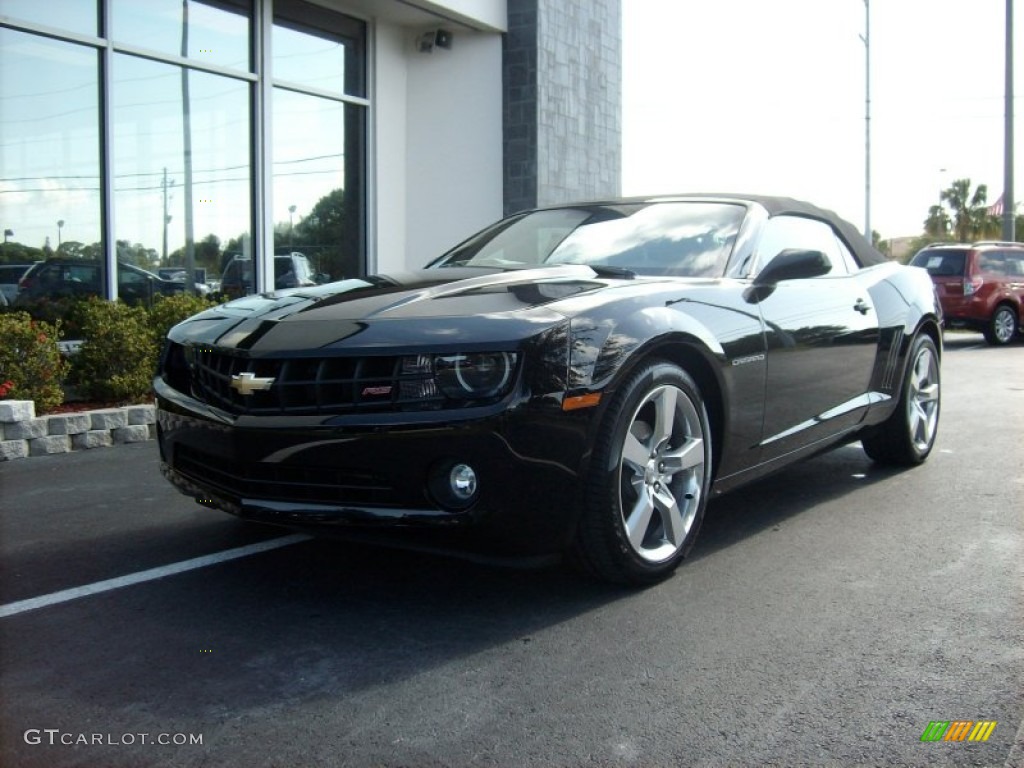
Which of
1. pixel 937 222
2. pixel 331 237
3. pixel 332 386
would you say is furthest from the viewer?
pixel 937 222

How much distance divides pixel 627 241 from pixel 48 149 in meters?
6.81

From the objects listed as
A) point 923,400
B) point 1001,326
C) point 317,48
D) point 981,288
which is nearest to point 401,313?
point 923,400

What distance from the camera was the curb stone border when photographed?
6.43 metres

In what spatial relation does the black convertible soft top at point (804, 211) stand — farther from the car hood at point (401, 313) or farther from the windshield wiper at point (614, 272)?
the car hood at point (401, 313)

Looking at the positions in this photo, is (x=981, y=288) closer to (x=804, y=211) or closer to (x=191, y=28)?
(x=191, y=28)

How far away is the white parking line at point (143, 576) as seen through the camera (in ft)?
11.7

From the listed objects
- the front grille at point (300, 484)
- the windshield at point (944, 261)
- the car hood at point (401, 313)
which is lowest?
the front grille at point (300, 484)

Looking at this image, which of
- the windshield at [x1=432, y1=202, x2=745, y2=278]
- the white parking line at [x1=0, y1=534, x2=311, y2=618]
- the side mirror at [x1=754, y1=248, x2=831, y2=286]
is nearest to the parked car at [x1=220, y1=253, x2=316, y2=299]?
the windshield at [x1=432, y1=202, x2=745, y2=278]

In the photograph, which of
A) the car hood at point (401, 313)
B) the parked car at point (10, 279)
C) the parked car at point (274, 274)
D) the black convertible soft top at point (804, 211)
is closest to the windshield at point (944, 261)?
the parked car at point (274, 274)

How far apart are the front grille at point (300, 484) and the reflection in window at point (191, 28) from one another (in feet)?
25.7

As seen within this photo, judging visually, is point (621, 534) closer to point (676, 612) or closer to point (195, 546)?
point (676, 612)

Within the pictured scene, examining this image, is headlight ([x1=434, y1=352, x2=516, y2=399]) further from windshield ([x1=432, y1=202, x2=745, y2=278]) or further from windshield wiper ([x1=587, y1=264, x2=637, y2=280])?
windshield ([x1=432, y1=202, x2=745, y2=278])

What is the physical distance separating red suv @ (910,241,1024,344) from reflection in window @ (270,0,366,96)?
999 cm

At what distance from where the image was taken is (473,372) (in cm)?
321
